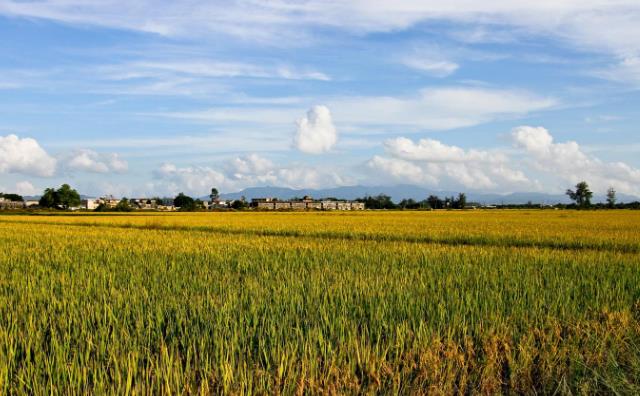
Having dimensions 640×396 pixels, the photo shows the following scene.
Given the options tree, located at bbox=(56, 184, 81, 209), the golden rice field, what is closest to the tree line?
tree, located at bbox=(56, 184, 81, 209)

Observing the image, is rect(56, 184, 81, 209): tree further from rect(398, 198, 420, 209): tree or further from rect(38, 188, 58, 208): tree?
rect(398, 198, 420, 209): tree

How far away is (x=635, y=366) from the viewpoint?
458 centimetres

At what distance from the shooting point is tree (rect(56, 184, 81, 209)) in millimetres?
118250

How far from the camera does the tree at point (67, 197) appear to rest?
4656 inches

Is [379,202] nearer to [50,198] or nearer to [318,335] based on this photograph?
[50,198]

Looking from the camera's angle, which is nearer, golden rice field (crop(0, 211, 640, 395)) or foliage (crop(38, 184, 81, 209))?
golden rice field (crop(0, 211, 640, 395))

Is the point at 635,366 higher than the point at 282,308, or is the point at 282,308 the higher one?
the point at 282,308

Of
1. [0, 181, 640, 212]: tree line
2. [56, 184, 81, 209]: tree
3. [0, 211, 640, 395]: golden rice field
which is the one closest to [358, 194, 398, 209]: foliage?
[0, 181, 640, 212]: tree line

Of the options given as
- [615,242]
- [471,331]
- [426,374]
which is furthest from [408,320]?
[615,242]

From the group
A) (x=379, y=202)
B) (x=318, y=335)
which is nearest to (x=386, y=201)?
(x=379, y=202)

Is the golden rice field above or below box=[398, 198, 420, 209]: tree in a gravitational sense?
below

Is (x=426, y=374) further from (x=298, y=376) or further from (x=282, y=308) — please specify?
(x=282, y=308)

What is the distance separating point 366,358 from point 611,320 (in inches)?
132

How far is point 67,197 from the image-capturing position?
119m
